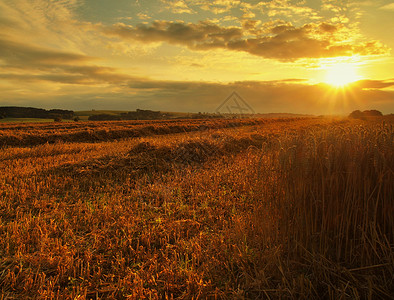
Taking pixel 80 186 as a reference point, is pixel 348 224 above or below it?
above

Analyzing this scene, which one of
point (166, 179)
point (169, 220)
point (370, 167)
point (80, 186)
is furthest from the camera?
point (166, 179)

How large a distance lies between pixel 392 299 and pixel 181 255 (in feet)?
7.36

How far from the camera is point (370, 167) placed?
2.77 m

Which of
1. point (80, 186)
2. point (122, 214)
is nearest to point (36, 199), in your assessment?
point (80, 186)

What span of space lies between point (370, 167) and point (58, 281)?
12.6 feet

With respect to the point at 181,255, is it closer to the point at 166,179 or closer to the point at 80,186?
the point at 166,179

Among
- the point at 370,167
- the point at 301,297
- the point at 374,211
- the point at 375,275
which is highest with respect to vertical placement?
the point at 370,167

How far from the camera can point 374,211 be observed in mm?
2547

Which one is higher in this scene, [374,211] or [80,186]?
[374,211]

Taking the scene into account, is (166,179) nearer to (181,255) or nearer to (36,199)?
(36,199)

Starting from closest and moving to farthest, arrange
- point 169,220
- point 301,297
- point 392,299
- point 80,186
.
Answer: point 392,299 < point 301,297 < point 169,220 < point 80,186

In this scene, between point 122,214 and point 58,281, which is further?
point 122,214

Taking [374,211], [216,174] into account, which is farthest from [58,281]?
[216,174]

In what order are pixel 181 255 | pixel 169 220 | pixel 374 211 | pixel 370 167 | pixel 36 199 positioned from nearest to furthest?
pixel 374 211 < pixel 370 167 < pixel 181 255 < pixel 169 220 < pixel 36 199
